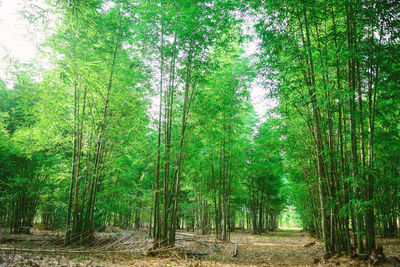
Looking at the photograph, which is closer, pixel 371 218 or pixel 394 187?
pixel 371 218

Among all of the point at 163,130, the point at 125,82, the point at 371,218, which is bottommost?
the point at 371,218

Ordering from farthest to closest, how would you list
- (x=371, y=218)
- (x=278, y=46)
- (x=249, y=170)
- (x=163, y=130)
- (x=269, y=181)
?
(x=269, y=181)
(x=249, y=170)
(x=163, y=130)
(x=278, y=46)
(x=371, y=218)

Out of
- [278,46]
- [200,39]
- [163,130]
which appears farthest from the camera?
[163,130]

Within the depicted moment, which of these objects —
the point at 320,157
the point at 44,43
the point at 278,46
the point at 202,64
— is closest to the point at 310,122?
the point at 320,157

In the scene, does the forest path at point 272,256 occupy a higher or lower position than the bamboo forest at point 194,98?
lower

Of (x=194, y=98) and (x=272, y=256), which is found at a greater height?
(x=194, y=98)

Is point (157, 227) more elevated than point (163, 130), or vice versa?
point (163, 130)

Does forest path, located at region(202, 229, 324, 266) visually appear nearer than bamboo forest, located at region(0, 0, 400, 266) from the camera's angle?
No

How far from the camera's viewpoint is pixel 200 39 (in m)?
5.66

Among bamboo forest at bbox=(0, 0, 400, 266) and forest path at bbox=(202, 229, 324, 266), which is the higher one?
bamboo forest at bbox=(0, 0, 400, 266)

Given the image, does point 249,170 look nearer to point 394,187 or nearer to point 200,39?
point 394,187

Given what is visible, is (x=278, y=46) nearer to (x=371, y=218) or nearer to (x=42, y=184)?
(x=371, y=218)

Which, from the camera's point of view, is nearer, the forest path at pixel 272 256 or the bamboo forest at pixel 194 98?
the bamboo forest at pixel 194 98

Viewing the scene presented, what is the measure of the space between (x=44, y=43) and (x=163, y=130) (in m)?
3.65
